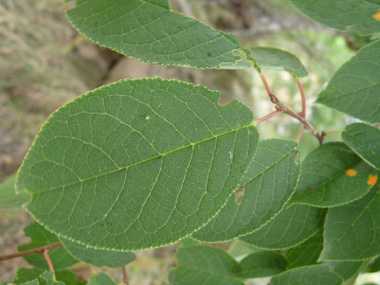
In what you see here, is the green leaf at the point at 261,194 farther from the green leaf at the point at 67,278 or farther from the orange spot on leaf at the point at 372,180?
the green leaf at the point at 67,278

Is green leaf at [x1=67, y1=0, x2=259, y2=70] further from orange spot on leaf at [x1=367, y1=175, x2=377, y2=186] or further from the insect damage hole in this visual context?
orange spot on leaf at [x1=367, y1=175, x2=377, y2=186]

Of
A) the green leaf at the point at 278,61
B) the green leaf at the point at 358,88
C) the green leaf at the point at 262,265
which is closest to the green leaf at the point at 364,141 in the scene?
the green leaf at the point at 358,88

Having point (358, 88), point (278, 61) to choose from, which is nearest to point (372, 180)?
point (358, 88)

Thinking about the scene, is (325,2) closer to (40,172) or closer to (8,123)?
(40,172)

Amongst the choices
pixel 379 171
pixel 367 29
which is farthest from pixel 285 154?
pixel 367 29

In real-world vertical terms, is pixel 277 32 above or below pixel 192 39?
above

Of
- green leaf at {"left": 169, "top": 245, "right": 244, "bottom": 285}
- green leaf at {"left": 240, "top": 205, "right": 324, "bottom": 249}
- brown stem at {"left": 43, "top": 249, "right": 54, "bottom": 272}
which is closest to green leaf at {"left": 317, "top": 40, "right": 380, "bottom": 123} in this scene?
green leaf at {"left": 240, "top": 205, "right": 324, "bottom": 249}
